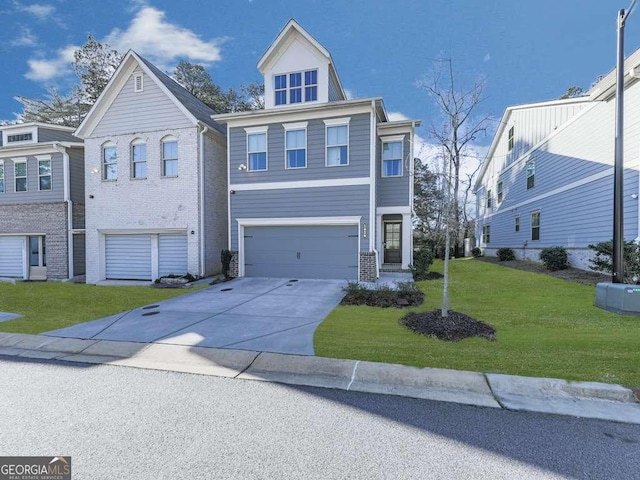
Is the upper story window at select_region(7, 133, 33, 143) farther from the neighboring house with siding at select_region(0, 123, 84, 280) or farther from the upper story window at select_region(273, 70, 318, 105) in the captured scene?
the upper story window at select_region(273, 70, 318, 105)

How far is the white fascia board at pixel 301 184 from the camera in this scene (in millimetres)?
11634

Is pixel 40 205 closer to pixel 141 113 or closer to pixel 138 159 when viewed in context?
pixel 138 159

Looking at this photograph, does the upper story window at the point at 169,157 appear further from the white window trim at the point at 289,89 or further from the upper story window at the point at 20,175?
the upper story window at the point at 20,175

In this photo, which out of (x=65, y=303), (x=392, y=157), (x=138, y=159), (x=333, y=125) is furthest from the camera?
(x=392, y=157)

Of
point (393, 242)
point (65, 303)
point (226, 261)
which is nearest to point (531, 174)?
point (393, 242)

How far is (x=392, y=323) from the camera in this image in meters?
6.52

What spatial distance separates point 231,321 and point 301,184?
267 inches

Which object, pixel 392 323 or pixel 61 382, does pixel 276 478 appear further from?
pixel 392 323

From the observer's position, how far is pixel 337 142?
11.9m

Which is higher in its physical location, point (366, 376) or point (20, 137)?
point (20, 137)

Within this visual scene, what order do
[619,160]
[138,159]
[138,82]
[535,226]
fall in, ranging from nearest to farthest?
[619,160], [138,82], [138,159], [535,226]

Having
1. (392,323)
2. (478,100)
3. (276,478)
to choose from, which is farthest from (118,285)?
(478,100)

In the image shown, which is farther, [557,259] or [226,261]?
[557,259]

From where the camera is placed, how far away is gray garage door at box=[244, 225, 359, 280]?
38.9ft
